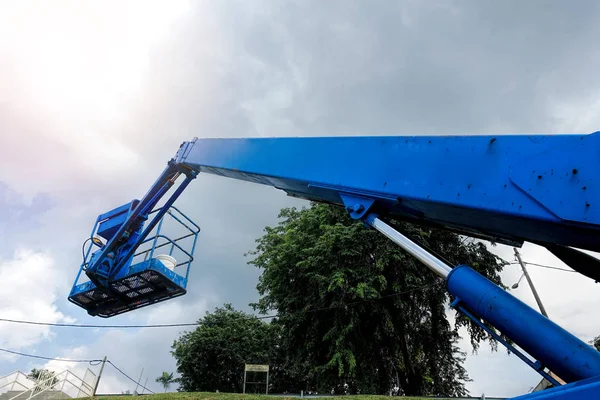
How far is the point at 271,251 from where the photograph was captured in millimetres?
17859

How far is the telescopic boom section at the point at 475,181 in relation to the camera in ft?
7.91

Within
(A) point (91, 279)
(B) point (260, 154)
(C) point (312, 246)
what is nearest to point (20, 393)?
(A) point (91, 279)

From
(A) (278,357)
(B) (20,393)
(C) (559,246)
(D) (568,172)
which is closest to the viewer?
(D) (568,172)

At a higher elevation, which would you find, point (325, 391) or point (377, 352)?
point (377, 352)

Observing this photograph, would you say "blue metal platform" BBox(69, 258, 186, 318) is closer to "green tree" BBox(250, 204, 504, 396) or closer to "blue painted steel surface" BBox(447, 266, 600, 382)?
"green tree" BBox(250, 204, 504, 396)

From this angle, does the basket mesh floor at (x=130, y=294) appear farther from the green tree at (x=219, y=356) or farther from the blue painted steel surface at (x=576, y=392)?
the green tree at (x=219, y=356)

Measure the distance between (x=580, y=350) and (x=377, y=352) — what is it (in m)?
14.2

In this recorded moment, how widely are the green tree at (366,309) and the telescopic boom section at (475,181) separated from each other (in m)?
10.1

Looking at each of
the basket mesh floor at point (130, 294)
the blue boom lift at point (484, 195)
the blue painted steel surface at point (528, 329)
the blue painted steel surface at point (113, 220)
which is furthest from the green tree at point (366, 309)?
the blue painted steel surface at point (528, 329)

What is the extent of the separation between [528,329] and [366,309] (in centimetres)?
1284

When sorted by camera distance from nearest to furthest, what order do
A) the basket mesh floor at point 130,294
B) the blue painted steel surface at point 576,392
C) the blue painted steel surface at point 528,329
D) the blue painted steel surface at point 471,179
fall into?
the blue painted steel surface at point 576,392
the blue painted steel surface at point 528,329
the blue painted steel surface at point 471,179
the basket mesh floor at point 130,294

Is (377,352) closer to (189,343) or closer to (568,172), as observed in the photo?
(568,172)

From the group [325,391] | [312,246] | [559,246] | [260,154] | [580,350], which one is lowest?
[580,350]

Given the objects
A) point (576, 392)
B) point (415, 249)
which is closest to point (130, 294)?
point (415, 249)
